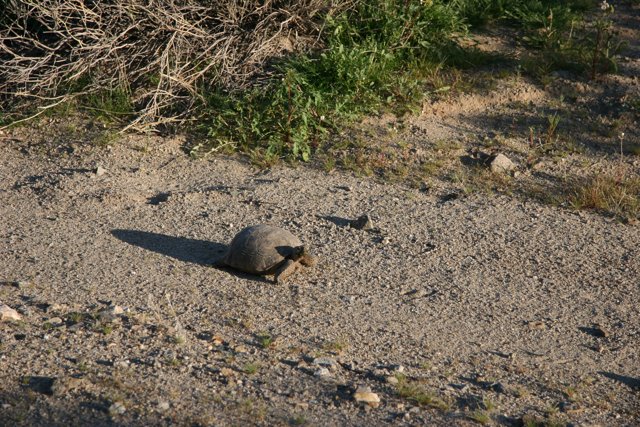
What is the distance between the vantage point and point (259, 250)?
564cm

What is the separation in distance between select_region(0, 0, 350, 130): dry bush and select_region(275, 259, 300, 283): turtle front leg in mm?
2338

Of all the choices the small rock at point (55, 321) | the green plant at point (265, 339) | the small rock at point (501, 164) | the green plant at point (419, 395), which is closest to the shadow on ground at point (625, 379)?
the green plant at point (419, 395)

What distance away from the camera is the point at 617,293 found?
577 centimetres

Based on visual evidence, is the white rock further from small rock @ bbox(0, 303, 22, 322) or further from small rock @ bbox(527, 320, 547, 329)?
small rock @ bbox(0, 303, 22, 322)

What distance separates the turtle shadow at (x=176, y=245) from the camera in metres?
6.01

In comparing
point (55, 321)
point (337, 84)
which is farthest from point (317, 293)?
point (337, 84)

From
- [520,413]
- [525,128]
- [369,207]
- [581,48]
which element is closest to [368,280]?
[369,207]

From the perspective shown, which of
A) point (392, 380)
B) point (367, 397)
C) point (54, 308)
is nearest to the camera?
point (367, 397)

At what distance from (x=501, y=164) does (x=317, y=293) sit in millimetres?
2331

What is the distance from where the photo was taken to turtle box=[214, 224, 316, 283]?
222 inches

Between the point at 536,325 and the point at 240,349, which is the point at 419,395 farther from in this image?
the point at 536,325

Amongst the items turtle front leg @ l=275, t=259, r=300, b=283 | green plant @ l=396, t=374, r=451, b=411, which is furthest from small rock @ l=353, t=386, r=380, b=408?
turtle front leg @ l=275, t=259, r=300, b=283

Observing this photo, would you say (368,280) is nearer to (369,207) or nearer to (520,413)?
(369,207)

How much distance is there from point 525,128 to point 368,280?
2.68 meters
